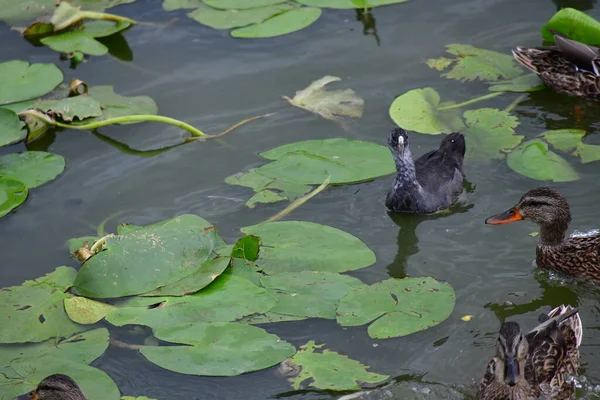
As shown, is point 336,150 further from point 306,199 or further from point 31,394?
point 31,394

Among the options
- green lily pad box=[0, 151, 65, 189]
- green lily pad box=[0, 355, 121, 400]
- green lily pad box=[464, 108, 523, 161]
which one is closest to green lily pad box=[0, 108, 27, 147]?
green lily pad box=[0, 151, 65, 189]

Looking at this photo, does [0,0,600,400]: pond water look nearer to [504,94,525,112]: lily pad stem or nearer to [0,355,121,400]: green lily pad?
[504,94,525,112]: lily pad stem

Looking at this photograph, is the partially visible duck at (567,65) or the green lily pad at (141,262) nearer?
the green lily pad at (141,262)

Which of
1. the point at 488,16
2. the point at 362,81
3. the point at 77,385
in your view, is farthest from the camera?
the point at 488,16

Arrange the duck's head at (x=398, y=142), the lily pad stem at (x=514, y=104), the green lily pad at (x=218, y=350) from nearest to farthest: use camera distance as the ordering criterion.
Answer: the green lily pad at (x=218, y=350) < the duck's head at (x=398, y=142) < the lily pad stem at (x=514, y=104)

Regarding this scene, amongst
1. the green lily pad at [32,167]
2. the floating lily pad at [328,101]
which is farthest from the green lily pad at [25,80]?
the floating lily pad at [328,101]

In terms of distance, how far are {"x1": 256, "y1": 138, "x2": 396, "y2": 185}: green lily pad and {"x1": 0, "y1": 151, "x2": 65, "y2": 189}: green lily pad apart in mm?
2060

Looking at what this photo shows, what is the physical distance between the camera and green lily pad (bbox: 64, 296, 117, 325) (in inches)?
291

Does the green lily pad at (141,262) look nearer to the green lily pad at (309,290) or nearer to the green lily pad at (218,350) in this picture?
the green lily pad at (218,350)

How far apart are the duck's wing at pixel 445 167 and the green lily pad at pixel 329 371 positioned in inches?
100

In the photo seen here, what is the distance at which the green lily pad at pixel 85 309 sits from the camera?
24.3ft

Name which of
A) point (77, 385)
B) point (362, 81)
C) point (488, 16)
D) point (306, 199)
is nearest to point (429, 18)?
point (488, 16)

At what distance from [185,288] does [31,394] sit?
1.52m

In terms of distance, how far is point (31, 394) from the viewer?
6508 millimetres
